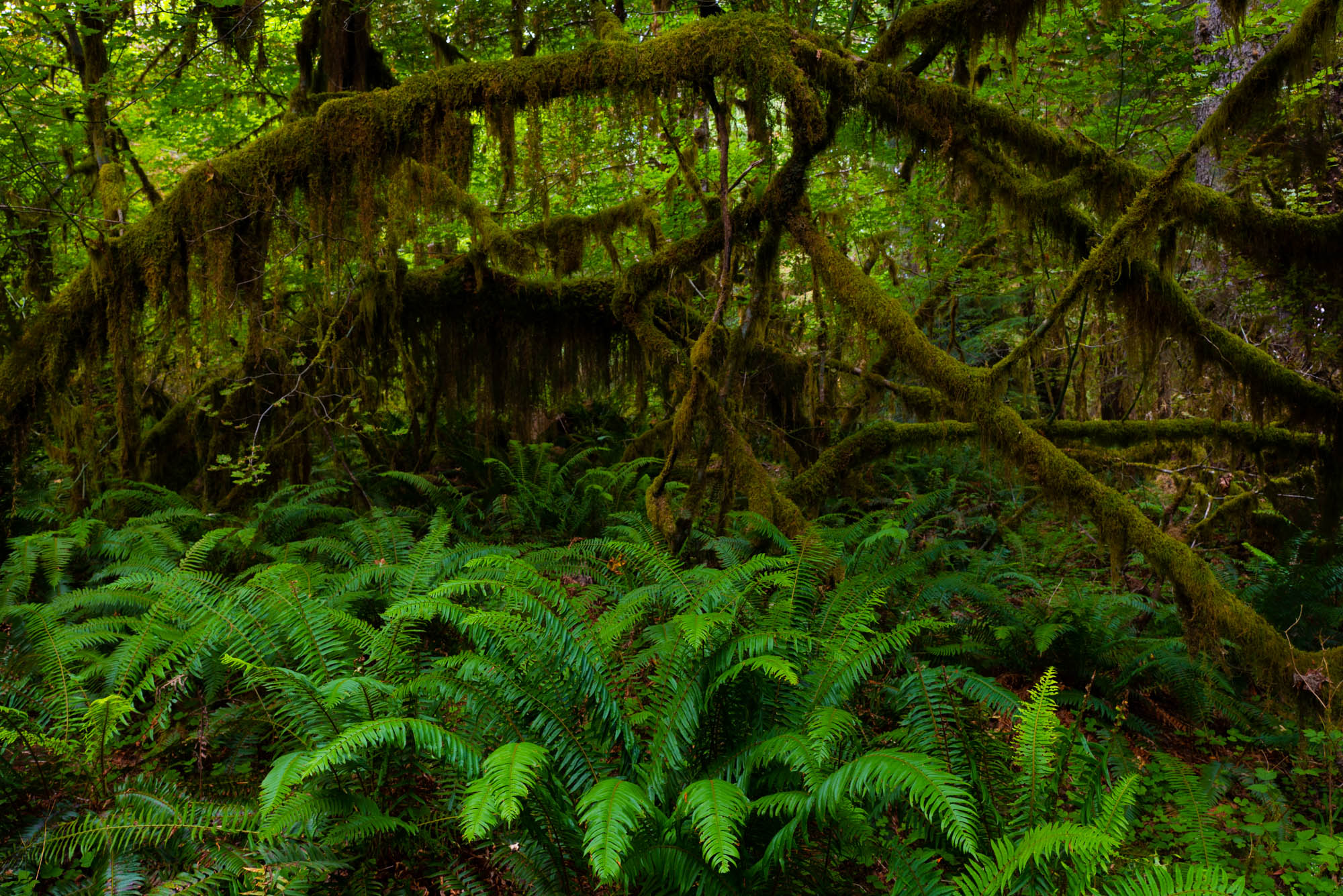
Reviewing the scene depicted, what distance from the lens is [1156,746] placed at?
4105 mm

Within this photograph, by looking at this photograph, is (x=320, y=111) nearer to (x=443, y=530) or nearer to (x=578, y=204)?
(x=443, y=530)

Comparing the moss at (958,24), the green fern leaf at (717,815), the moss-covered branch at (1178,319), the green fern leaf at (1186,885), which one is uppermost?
the moss at (958,24)

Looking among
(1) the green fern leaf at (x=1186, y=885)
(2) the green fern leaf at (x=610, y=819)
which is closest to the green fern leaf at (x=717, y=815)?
(2) the green fern leaf at (x=610, y=819)

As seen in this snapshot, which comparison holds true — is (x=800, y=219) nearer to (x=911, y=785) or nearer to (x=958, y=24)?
(x=958, y=24)

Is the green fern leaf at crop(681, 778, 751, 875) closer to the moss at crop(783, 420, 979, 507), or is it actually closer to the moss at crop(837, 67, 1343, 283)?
the moss at crop(837, 67, 1343, 283)

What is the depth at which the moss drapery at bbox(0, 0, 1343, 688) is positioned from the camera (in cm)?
378

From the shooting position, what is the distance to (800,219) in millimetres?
4703

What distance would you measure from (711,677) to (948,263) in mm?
6301

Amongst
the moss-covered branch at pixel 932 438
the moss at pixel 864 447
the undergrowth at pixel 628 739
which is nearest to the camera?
the undergrowth at pixel 628 739

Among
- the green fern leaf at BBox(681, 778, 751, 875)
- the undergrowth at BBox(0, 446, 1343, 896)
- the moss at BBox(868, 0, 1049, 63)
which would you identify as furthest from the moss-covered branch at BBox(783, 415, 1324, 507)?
the green fern leaf at BBox(681, 778, 751, 875)

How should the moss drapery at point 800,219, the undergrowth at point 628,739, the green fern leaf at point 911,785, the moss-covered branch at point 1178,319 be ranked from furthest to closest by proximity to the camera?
1. the moss-covered branch at point 1178,319
2. the moss drapery at point 800,219
3. the undergrowth at point 628,739
4. the green fern leaf at point 911,785

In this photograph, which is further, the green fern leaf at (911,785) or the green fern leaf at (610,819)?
the green fern leaf at (911,785)

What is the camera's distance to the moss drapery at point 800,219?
378 centimetres

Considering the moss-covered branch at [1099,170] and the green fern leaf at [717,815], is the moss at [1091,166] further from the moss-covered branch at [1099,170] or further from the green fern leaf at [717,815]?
the green fern leaf at [717,815]
